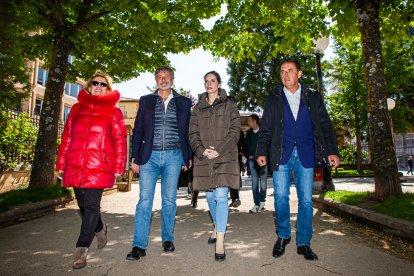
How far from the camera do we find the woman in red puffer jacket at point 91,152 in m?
3.39

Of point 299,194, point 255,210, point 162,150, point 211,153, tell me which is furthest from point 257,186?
point 162,150

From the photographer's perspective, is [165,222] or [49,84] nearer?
[165,222]

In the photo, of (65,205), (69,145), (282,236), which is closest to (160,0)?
(65,205)

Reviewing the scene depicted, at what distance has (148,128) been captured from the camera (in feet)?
12.5

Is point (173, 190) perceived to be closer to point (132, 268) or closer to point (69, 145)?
point (132, 268)

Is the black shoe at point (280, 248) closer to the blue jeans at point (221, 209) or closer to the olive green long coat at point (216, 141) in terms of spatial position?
the blue jeans at point (221, 209)

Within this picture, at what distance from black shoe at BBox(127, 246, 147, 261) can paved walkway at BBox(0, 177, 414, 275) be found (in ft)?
0.22

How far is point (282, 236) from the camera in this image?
3.66 metres

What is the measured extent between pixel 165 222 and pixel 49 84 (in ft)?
22.4

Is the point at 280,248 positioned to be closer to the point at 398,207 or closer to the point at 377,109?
the point at 398,207

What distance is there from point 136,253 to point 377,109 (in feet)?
17.4

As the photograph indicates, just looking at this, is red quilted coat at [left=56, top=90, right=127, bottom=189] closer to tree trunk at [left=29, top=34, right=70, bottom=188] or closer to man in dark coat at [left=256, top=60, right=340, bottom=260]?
man in dark coat at [left=256, top=60, right=340, bottom=260]

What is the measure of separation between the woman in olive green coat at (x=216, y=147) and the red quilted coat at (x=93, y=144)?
0.96 m

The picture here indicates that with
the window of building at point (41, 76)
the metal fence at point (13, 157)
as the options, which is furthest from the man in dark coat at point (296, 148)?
the window of building at point (41, 76)
